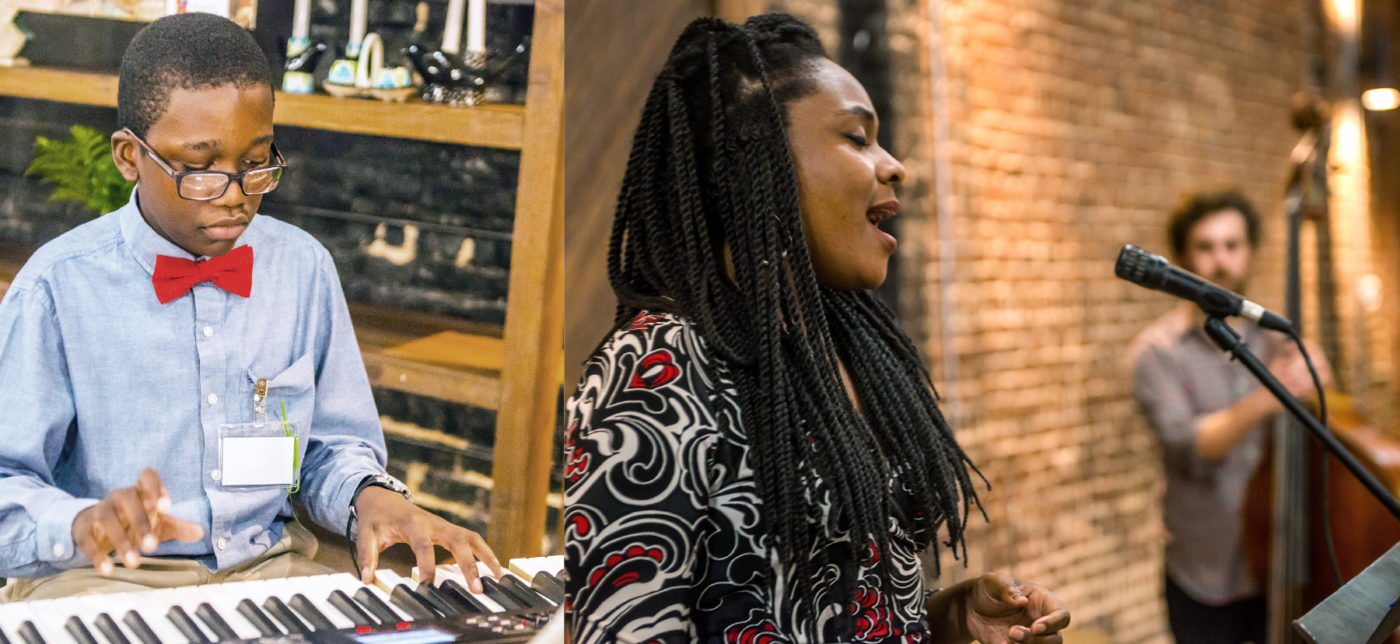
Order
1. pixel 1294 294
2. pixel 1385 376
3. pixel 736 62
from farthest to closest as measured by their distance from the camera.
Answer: pixel 1385 376, pixel 1294 294, pixel 736 62

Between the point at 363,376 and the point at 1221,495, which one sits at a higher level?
the point at 363,376

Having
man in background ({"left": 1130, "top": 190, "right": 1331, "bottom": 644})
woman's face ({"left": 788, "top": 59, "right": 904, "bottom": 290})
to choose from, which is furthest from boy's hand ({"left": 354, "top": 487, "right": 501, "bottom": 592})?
man in background ({"left": 1130, "top": 190, "right": 1331, "bottom": 644})

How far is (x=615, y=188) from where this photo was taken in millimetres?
2652

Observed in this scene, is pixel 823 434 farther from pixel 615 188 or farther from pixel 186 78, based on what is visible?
pixel 615 188

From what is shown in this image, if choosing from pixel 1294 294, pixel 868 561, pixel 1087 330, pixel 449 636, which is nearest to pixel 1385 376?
pixel 1087 330

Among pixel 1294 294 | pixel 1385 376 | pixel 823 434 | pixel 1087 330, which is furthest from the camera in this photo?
pixel 1385 376

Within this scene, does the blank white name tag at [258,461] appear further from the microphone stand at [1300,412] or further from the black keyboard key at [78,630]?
the microphone stand at [1300,412]

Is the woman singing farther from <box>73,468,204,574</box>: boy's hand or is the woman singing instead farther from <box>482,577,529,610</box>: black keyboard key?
<box>73,468,204,574</box>: boy's hand

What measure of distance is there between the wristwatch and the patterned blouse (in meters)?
0.19

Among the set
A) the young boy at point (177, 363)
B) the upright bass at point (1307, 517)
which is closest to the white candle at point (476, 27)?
the young boy at point (177, 363)

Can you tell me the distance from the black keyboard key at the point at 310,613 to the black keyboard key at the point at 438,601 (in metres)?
0.10

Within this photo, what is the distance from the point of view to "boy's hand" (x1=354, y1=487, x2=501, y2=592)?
3.75ft

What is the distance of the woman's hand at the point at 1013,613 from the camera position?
4.51 ft

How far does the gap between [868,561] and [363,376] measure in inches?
25.5
